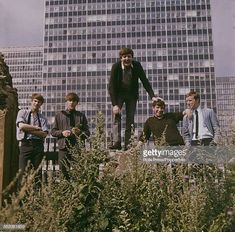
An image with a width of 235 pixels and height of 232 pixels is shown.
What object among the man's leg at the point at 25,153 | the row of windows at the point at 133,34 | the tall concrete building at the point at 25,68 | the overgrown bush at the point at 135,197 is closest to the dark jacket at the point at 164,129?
the man's leg at the point at 25,153

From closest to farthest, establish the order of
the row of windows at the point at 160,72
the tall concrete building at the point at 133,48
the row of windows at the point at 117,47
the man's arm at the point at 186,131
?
the man's arm at the point at 186,131 < the row of windows at the point at 160,72 < the tall concrete building at the point at 133,48 < the row of windows at the point at 117,47

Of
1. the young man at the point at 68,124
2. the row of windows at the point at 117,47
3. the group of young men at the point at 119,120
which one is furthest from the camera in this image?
the row of windows at the point at 117,47

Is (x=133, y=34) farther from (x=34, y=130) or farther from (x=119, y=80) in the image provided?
(x=34, y=130)

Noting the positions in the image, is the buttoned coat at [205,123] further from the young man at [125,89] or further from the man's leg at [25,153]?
the man's leg at [25,153]

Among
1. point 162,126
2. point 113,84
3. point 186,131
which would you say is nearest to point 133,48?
point 113,84

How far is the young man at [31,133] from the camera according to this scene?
6688 mm

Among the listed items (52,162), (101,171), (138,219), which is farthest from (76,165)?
(52,162)

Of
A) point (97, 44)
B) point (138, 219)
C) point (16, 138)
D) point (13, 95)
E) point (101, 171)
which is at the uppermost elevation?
point (97, 44)

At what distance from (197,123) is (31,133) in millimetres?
2443

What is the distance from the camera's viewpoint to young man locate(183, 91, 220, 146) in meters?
7.27

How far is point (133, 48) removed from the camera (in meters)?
123

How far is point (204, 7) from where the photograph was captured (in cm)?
12694

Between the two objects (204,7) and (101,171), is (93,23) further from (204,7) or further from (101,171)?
(101,171)

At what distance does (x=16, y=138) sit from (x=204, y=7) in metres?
126
